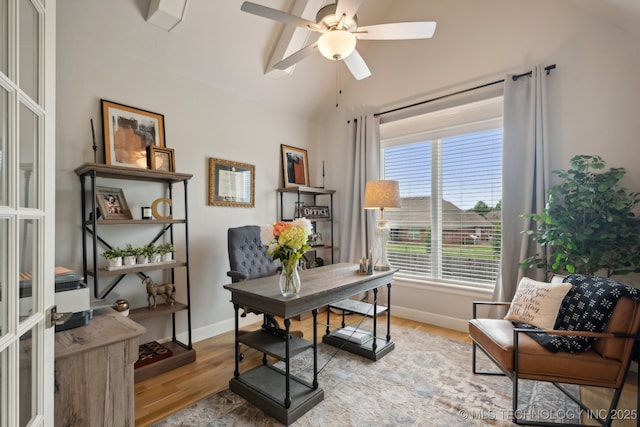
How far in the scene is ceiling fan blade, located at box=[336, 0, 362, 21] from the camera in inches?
70.4

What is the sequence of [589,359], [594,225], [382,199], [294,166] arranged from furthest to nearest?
[294,166], [382,199], [594,225], [589,359]

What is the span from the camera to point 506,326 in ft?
7.18

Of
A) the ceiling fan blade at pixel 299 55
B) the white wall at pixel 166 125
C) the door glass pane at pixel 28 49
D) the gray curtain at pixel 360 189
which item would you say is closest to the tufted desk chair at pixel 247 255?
the white wall at pixel 166 125

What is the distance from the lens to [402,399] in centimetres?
210

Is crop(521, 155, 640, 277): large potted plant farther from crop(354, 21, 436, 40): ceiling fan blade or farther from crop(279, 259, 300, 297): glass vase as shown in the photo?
crop(279, 259, 300, 297): glass vase

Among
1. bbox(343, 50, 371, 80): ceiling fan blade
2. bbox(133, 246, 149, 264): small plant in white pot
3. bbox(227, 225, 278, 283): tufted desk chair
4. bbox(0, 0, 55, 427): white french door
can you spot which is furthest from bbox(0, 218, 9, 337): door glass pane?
bbox(343, 50, 371, 80): ceiling fan blade

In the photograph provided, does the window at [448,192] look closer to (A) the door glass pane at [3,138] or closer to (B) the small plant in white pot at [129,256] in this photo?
(B) the small plant in white pot at [129,256]

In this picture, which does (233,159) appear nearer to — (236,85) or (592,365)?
(236,85)

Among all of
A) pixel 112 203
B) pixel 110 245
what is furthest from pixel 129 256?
pixel 112 203

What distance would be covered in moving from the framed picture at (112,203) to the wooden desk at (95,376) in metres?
1.31

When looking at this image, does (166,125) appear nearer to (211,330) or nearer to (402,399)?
(211,330)

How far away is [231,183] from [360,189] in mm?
1670

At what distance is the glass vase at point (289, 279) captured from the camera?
1968mm

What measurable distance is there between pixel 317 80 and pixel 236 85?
112 cm
